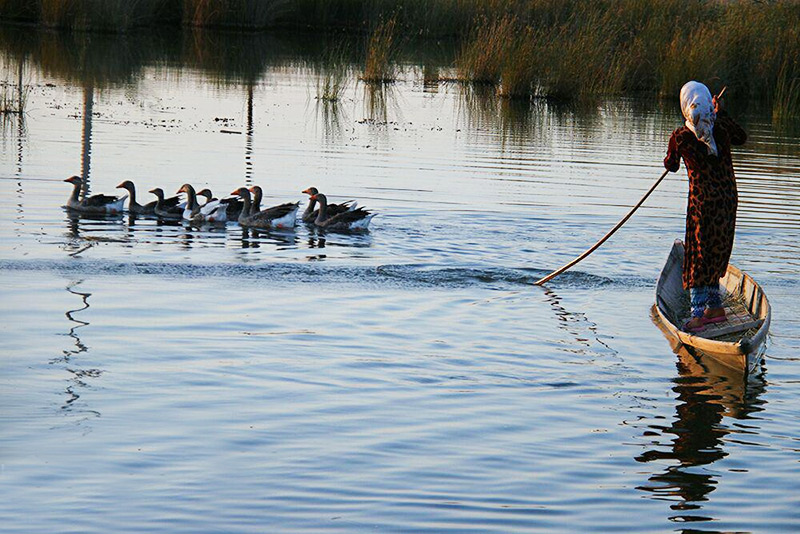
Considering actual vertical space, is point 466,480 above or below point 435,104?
below

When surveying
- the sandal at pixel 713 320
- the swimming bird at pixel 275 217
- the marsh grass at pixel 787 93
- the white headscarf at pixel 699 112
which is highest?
the marsh grass at pixel 787 93

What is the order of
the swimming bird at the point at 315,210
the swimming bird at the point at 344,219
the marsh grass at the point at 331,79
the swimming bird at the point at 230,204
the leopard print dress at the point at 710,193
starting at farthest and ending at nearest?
the marsh grass at the point at 331,79
the swimming bird at the point at 230,204
the swimming bird at the point at 315,210
the swimming bird at the point at 344,219
the leopard print dress at the point at 710,193

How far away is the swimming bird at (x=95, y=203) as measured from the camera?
49.5 feet

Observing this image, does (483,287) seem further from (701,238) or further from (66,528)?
(66,528)

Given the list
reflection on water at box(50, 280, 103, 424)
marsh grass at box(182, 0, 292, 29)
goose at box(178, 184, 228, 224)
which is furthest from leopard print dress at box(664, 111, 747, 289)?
marsh grass at box(182, 0, 292, 29)

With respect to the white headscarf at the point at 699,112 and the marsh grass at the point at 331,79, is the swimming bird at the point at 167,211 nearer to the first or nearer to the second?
the white headscarf at the point at 699,112

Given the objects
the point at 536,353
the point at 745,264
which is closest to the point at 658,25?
the point at 745,264

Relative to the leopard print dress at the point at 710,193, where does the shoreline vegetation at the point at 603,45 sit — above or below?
above

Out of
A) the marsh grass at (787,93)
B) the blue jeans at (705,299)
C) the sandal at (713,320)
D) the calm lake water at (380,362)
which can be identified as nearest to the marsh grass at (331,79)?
the calm lake water at (380,362)

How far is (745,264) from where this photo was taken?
542 inches

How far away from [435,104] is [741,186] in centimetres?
1025

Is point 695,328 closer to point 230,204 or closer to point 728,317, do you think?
point 728,317

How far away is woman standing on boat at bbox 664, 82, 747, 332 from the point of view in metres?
9.91

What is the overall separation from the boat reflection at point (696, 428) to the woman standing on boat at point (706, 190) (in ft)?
1.65
